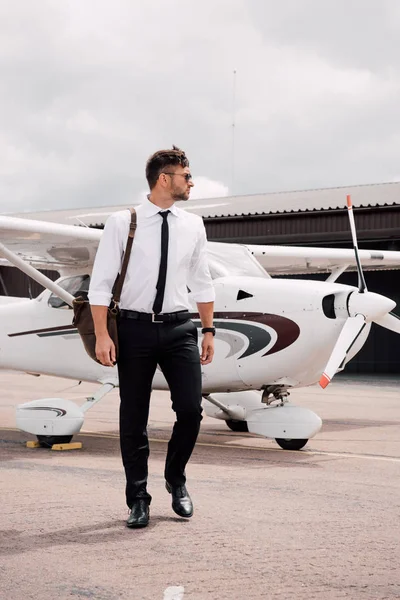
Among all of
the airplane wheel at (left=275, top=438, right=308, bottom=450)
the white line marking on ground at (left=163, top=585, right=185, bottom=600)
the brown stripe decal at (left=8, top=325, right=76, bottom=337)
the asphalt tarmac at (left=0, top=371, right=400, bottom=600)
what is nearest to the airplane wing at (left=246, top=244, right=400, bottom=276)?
the brown stripe decal at (left=8, top=325, right=76, bottom=337)

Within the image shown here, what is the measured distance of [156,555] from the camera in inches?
136

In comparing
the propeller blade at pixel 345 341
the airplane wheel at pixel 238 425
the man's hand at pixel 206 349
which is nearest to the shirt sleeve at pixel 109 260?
the man's hand at pixel 206 349

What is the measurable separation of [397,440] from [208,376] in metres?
2.25

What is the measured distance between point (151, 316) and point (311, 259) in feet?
24.3

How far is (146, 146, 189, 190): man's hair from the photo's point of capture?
4.15 metres

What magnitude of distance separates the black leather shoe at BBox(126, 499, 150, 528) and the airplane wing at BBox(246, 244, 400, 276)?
6123mm

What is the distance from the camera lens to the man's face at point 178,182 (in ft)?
13.6

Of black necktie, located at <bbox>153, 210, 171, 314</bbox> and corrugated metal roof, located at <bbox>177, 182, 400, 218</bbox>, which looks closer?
black necktie, located at <bbox>153, 210, 171, 314</bbox>

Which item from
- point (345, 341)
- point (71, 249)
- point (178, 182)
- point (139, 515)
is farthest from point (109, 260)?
point (71, 249)

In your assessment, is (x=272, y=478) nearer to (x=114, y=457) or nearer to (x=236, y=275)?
(x=114, y=457)

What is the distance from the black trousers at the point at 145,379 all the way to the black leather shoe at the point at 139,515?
0.11 feet

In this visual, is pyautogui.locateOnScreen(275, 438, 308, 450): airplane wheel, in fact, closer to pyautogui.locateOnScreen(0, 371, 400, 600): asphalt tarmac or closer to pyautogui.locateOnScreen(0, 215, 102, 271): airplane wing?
pyautogui.locateOnScreen(0, 371, 400, 600): asphalt tarmac

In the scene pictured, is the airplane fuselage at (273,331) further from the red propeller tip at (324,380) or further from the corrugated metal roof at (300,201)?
the corrugated metal roof at (300,201)

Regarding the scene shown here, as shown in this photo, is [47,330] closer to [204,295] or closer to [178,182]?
[204,295]
